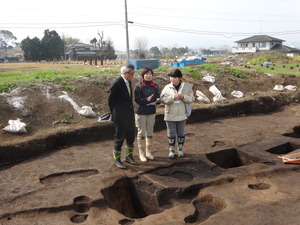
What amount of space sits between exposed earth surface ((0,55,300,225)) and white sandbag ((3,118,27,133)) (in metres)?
0.11

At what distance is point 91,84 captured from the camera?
905 cm

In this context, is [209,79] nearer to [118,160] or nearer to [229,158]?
[229,158]

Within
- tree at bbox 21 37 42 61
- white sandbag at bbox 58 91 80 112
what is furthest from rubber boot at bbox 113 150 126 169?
tree at bbox 21 37 42 61

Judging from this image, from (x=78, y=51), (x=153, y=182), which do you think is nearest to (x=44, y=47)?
(x=78, y=51)

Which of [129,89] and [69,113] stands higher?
[129,89]

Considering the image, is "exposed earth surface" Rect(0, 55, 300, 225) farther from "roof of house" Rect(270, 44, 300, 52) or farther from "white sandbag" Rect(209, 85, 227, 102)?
"roof of house" Rect(270, 44, 300, 52)

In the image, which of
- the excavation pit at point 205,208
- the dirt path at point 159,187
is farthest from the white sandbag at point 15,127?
the excavation pit at point 205,208

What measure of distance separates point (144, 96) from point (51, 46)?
42.1 metres

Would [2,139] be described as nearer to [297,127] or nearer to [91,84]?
[91,84]

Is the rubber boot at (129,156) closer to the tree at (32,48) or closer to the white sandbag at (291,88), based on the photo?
the white sandbag at (291,88)

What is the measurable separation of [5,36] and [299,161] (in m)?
106

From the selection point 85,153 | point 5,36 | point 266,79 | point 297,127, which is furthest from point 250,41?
point 5,36

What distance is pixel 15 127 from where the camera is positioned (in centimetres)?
659

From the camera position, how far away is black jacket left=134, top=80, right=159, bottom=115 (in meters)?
5.29
